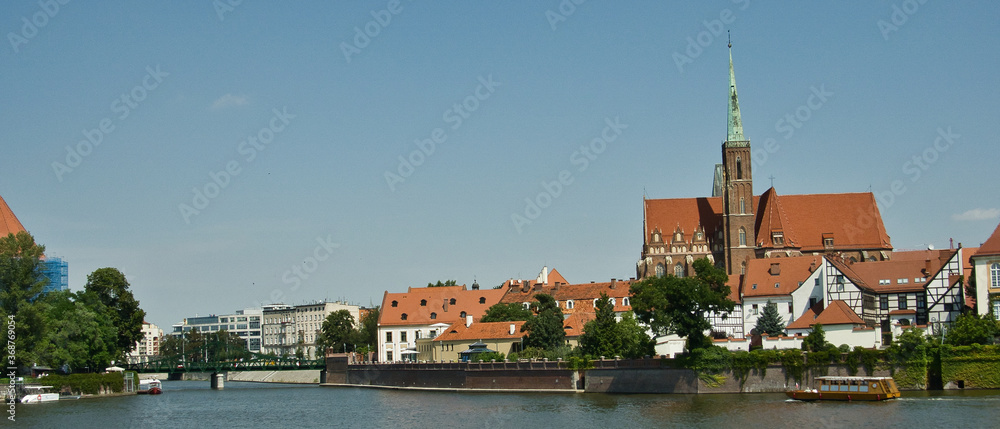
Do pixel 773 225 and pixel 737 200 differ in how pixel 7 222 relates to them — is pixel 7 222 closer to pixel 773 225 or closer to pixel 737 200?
pixel 737 200

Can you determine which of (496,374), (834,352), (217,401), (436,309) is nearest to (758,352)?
(834,352)

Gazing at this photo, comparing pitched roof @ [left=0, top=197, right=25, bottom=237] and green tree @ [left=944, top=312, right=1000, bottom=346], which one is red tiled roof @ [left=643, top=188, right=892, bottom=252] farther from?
pitched roof @ [left=0, top=197, right=25, bottom=237]

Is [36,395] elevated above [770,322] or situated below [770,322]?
below

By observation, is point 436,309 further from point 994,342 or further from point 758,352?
point 994,342

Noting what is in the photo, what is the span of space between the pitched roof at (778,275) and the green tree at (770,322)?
2.36 m

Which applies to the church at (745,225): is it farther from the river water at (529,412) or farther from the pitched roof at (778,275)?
the river water at (529,412)

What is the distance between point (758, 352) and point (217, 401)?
137ft

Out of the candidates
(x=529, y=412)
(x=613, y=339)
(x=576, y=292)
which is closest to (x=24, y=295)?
(x=529, y=412)

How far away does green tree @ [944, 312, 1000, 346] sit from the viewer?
65.1 meters

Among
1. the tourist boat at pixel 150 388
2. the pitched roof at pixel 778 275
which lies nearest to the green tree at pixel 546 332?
the pitched roof at pixel 778 275

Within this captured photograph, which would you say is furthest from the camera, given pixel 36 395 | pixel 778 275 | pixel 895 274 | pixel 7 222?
pixel 7 222

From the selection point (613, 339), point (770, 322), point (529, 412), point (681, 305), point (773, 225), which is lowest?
point (529, 412)

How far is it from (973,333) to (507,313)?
4316 centimetres

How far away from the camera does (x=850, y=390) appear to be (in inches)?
2414
